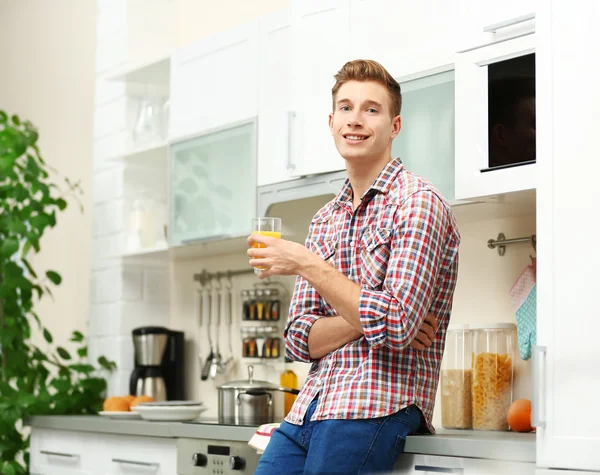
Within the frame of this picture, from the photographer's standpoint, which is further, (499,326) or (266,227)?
(499,326)

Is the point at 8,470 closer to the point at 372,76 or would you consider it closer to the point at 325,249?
the point at 325,249

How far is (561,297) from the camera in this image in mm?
2086

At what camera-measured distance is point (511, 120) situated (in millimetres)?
2479

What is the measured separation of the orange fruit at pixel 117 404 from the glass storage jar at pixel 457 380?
1.36 m

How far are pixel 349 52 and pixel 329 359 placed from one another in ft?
3.71

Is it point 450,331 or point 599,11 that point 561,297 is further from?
point 450,331

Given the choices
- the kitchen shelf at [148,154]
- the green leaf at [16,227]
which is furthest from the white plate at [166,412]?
the kitchen shelf at [148,154]

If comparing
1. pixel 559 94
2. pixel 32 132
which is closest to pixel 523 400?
pixel 559 94

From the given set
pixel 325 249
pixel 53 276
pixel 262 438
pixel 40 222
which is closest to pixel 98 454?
pixel 53 276

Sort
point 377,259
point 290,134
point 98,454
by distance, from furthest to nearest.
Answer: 1. point 98,454
2. point 290,134
3. point 377,259

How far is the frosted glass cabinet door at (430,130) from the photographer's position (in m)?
2.70

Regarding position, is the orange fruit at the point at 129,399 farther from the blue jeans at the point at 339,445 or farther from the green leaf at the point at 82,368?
the blue jeans at the point at 339,445

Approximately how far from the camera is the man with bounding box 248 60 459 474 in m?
2.08

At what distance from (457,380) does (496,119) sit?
754 mm
